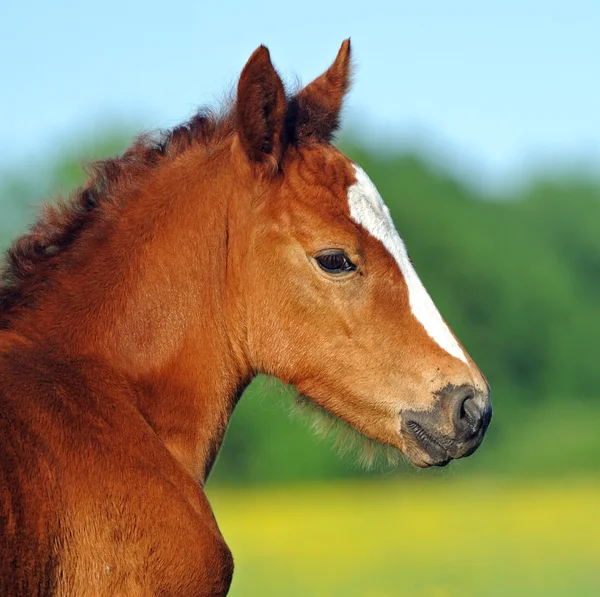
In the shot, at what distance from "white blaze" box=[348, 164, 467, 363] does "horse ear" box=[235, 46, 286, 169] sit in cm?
40

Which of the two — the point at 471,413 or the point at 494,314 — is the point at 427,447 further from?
the point at 494,314

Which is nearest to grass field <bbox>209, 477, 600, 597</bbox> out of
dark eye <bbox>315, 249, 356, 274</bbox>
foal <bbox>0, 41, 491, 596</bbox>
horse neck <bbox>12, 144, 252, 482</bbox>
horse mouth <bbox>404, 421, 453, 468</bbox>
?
horse mouth <bbox>404, 421, 453, 468</bbox>

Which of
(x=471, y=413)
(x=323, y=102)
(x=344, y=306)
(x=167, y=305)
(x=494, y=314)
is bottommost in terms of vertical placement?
(x=494, y=314)

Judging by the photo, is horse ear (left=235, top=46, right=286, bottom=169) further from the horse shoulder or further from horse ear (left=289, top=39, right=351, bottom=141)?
the horse shoulder

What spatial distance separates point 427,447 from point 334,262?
2.91 ft

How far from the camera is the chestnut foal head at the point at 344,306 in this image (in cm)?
425

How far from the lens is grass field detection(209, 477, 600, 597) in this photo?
1312 centimetres

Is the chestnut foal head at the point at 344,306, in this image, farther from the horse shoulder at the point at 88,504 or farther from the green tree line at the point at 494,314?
the green tree line at the point at 494,314

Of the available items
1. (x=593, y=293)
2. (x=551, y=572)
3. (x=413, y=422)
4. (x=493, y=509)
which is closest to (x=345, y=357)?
(x=413, y=422)

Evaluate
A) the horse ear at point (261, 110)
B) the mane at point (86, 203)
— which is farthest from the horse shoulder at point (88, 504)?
the horse ear at point (261, 110)

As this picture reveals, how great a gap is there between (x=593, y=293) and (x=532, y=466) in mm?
10334

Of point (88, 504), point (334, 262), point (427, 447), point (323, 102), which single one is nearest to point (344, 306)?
point (334, 262)

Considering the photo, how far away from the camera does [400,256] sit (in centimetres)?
438

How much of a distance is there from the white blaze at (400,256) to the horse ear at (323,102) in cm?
41
